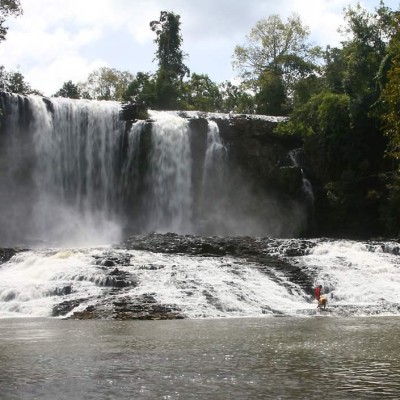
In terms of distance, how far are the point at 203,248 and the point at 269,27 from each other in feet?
122

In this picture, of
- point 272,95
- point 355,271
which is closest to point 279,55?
point 272,95

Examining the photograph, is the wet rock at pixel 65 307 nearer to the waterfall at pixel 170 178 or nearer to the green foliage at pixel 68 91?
the waterfall at pixel 170 178

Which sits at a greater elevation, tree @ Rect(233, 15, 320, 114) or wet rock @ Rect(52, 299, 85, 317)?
tree @ Rect(233, 15, 320, 114)

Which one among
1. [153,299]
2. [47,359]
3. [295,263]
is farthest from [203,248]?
[47,359]

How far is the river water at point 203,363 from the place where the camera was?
477 centimetres

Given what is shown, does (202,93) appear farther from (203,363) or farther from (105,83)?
(203,363)

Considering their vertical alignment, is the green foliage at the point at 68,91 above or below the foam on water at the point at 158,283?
above

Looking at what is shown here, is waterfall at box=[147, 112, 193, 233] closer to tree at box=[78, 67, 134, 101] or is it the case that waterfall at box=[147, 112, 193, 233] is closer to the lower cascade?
the lower cascade

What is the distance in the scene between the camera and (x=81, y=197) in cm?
3431

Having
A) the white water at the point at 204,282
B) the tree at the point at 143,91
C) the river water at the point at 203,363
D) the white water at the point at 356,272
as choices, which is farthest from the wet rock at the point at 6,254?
the tree at the point at 143,91

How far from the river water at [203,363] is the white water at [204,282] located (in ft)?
15.1

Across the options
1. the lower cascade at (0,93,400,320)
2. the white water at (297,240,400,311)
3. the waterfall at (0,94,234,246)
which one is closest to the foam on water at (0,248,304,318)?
the white water at (297,240,400,311)

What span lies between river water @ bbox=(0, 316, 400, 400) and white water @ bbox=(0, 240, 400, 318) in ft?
15.1

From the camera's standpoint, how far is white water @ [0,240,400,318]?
15.3m
